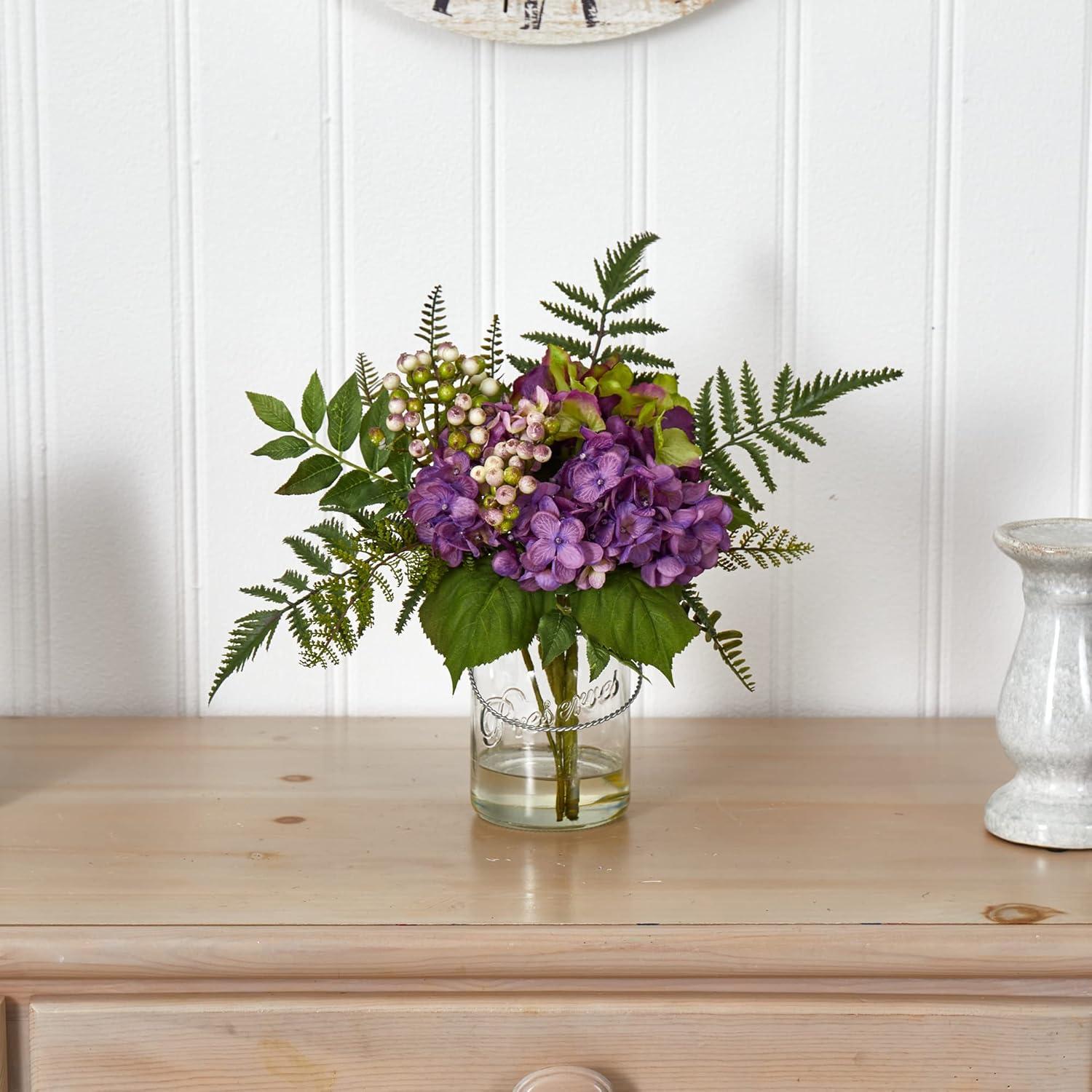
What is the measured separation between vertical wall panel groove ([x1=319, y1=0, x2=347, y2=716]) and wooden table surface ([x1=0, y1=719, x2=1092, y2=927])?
1.14 ft

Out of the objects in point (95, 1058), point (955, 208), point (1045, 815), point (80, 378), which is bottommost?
point (95, 1058)

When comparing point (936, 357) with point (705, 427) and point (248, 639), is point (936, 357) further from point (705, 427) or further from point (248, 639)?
point (248, 639)

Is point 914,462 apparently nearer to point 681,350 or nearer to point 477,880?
point 681,350

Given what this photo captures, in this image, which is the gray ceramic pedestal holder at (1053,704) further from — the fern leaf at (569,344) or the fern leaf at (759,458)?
the fern leaf at (569,344)

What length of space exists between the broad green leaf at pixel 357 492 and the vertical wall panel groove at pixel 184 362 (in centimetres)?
37

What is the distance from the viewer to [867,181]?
1.12 m

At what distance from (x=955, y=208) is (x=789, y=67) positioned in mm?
199

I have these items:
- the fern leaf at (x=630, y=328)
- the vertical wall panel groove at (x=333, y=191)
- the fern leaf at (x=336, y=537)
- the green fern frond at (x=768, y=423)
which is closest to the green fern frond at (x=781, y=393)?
the green fern frond at (x=768, y=423)

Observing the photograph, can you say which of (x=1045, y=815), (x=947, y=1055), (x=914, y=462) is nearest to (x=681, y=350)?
(x=914, y=462)

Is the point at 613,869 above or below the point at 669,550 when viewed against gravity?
below

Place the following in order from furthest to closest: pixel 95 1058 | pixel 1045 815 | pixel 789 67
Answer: pixel 789 67 → pixel 1045 815 → pixel 95 1058

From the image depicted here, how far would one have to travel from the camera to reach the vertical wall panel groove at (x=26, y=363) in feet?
3.62

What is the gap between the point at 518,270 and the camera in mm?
1128

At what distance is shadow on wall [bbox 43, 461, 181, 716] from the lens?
1153 millimetres
